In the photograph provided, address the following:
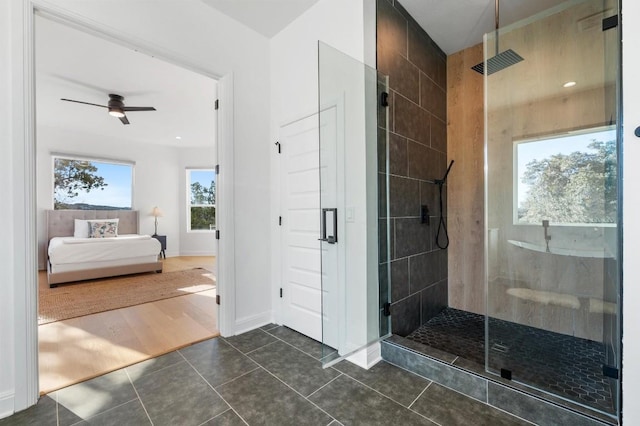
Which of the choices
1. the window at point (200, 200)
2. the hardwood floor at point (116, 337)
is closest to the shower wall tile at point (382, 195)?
the hardwood floor at point (116, 337)

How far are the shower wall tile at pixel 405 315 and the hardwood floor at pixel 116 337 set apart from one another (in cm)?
166

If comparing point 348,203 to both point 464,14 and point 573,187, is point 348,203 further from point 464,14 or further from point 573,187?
point 464,14

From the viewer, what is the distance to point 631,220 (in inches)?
49.7

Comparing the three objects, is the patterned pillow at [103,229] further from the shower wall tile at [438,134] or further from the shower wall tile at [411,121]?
the shower wall tile at [438,134]

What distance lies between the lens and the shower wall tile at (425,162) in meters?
2.54

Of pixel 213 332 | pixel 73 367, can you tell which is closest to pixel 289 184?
pixel 213 332

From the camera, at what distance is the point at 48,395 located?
5.75ft

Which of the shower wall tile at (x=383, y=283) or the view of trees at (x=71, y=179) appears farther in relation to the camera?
the view of trees at (x=71, y=179)

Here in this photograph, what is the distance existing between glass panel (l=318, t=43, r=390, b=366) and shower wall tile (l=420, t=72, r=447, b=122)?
2.78ft

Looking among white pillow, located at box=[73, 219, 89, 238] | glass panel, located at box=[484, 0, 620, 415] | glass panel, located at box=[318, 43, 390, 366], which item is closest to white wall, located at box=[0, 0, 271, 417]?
glass panel, located at box=[318, 43, 390, 366]

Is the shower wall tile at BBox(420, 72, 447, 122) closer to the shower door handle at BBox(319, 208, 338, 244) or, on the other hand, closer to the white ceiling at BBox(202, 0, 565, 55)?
the white ceiling at BBox(202, 0, 565, 55)

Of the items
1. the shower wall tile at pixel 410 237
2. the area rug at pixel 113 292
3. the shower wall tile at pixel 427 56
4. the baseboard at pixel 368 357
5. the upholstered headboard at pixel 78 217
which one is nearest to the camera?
the baseboard at pixel 368 357

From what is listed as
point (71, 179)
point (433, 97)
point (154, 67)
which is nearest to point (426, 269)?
point (433, 97)

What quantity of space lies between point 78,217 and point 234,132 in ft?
18.9
